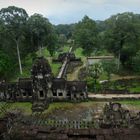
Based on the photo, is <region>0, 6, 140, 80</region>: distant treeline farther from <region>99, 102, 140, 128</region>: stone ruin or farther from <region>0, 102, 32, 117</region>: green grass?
<region>99, 102, 140, 128</region>: stone ruin

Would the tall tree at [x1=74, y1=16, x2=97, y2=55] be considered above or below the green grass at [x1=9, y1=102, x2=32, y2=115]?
above

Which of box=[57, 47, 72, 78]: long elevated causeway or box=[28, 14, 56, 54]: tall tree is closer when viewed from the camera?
box=[57, 47, 72, 78]: long elevated causeway

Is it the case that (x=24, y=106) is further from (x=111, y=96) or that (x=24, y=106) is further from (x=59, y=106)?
(x=111, y=96)

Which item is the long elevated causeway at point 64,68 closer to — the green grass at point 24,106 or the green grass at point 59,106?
the green grass at point 59,106

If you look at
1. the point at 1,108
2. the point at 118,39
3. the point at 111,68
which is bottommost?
the point at 1,108

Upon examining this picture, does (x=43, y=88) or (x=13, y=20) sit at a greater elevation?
(x=13, y=20)

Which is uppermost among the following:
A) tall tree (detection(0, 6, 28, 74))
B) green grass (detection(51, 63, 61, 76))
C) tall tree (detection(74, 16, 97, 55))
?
tall tree (detection(0, 6, 28, 74))

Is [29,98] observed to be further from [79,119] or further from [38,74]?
[79,119]

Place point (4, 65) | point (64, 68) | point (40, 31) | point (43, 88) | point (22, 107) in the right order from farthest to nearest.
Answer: point (64, 68) < point (40, 31) < point (4, 65) < point (43, 88) < point (22, 107)

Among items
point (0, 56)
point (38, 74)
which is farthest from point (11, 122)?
point (0, 56)

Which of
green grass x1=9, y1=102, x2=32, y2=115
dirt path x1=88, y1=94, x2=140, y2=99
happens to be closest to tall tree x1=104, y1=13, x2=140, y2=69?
dirt path x1=88, y1=94, x2=140, y2=99

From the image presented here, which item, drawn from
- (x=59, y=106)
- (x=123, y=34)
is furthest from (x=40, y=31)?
(x=59, y=106)
